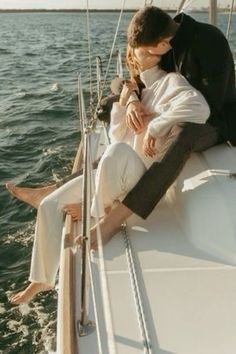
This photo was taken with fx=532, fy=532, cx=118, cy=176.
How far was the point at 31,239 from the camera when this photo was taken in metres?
5.15

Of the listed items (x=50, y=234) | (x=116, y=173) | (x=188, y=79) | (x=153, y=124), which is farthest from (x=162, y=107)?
(x=50, y=234)

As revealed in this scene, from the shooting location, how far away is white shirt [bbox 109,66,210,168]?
2.61 m

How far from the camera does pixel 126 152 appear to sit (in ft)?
8.35

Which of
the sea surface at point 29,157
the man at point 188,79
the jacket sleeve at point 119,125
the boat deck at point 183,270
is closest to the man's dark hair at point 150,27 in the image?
the man at point 188,79

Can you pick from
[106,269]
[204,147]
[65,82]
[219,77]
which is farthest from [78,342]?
[65,82]

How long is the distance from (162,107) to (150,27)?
0.40 metres

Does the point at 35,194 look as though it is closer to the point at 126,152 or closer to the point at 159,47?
the point at 126,152

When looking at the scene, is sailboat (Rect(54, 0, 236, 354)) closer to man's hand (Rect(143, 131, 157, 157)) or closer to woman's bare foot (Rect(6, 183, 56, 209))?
man's hand (Rect(143, 131, 157, 157))

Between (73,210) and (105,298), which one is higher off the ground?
(73,210)

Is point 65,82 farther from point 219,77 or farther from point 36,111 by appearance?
point 219,77

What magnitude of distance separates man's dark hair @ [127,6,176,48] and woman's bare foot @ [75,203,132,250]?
86cm

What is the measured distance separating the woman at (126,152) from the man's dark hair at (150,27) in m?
0.12

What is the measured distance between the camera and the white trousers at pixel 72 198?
2.54 m

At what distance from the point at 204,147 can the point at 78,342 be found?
1.46m
